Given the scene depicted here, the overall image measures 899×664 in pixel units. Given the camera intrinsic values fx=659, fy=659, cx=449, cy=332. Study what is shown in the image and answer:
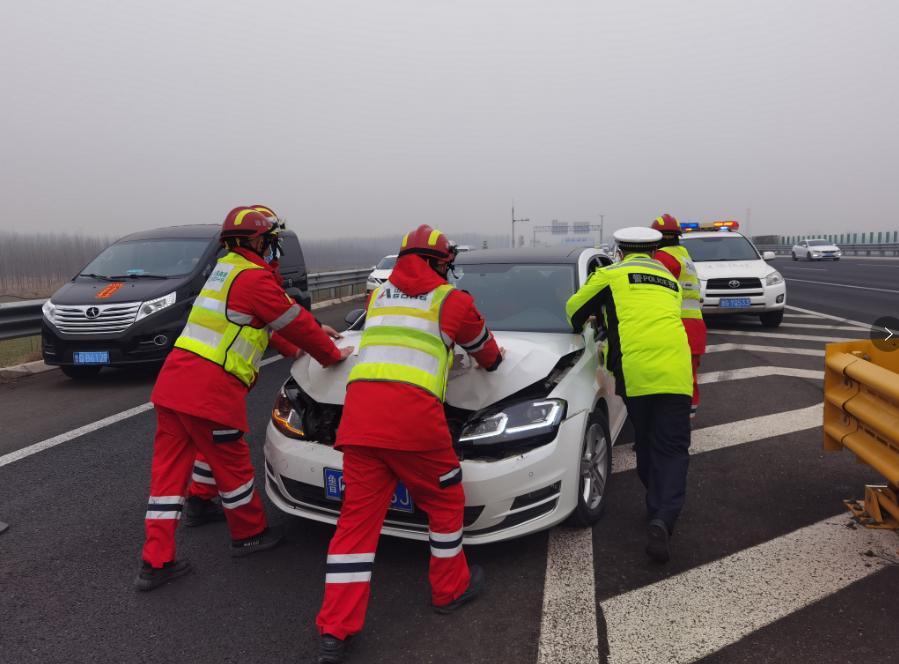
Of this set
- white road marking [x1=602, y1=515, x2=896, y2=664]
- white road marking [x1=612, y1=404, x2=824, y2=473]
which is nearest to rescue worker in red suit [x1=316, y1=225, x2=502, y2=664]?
white road marking [x1=602, y1=515, x2=896, y2=664]

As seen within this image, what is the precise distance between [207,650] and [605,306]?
107 inches

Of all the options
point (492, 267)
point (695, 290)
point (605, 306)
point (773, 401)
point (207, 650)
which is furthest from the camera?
point (773, 401)

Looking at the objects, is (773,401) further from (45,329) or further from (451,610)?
(45,329)

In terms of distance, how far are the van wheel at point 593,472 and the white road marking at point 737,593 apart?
603 mm

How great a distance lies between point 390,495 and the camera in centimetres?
291

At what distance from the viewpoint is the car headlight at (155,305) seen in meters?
7.86

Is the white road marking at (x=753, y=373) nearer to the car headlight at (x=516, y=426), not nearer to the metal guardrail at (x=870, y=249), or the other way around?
the car headlight at (x=516, y=426)

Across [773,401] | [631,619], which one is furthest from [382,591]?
[773,401]

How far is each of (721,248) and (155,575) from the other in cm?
1243

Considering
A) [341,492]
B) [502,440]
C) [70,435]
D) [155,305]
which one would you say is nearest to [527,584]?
[502,440]

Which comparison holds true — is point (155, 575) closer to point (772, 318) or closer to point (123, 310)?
point (123, 310)

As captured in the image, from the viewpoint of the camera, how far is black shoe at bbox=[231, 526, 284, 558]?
11.8 feet

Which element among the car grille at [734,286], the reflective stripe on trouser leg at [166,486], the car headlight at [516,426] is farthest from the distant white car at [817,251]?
the reflective stripe on trouser leg at [166,486]

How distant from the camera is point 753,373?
8047 millimetres
